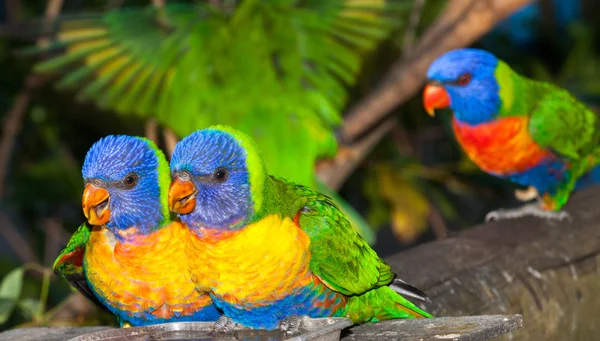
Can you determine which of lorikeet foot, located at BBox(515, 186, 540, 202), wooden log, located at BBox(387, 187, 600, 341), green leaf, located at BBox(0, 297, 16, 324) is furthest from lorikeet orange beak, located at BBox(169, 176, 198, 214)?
lorikeet foot, located at BBox(515, 186, 540, 202)

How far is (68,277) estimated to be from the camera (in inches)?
57.3

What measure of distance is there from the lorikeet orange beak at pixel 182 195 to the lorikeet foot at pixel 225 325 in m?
0.21

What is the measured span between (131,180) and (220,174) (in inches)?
7.4

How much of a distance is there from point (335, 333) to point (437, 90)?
107cm

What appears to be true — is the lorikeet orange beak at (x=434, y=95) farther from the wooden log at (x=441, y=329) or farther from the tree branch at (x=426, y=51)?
the wooden log at (x=441, y=329)

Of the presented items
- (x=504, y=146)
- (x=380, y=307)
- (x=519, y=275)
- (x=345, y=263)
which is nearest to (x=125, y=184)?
(x=345, y=263)

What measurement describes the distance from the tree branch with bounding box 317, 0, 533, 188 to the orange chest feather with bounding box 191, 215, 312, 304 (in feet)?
3.38

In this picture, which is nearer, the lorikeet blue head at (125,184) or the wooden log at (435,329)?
the wooden log at (435,329)

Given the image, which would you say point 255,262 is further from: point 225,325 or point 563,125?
point 563,125

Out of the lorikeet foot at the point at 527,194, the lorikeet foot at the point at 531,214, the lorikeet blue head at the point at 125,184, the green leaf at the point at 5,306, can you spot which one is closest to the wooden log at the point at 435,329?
the lorikeet blue head at the point at 125,184

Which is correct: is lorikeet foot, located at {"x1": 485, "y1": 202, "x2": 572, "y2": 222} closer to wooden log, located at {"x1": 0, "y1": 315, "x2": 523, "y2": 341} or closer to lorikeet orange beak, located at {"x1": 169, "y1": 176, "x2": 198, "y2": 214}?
wooden log, located at {"x1": 0, "y1": 315, "x2": 523, "y2": 341}

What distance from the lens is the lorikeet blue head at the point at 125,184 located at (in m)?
1.22

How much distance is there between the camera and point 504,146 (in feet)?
6.56

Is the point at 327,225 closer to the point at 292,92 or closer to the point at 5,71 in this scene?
the point at 292,92
